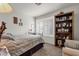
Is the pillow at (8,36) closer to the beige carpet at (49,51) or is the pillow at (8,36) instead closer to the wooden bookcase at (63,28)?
the beige carpet at (49,51)

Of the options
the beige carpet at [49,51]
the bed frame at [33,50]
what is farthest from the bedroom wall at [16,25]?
the beige carpet at [49,51]

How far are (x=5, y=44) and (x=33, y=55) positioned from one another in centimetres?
56

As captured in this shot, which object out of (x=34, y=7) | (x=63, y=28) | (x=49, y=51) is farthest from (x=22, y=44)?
(x=63, y=28)

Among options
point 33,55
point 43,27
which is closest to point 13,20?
point 43,27

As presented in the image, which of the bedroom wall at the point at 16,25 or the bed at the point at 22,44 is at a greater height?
the bedroom wall at the point at 16,25

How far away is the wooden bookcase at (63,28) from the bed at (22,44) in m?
0.35

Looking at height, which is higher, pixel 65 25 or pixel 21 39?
pixel 65 25

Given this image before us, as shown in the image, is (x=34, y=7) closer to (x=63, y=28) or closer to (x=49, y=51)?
(x=63, y=28)

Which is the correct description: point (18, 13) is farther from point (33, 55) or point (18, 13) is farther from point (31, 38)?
point (33, 55)

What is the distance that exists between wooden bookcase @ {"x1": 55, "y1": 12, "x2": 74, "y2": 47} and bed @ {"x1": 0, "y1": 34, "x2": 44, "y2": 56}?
0.35 meters

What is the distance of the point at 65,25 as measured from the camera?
1867 mm

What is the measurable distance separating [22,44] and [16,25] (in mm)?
388

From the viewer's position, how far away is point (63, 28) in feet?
6.18

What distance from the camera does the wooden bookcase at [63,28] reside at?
5.85 feet
